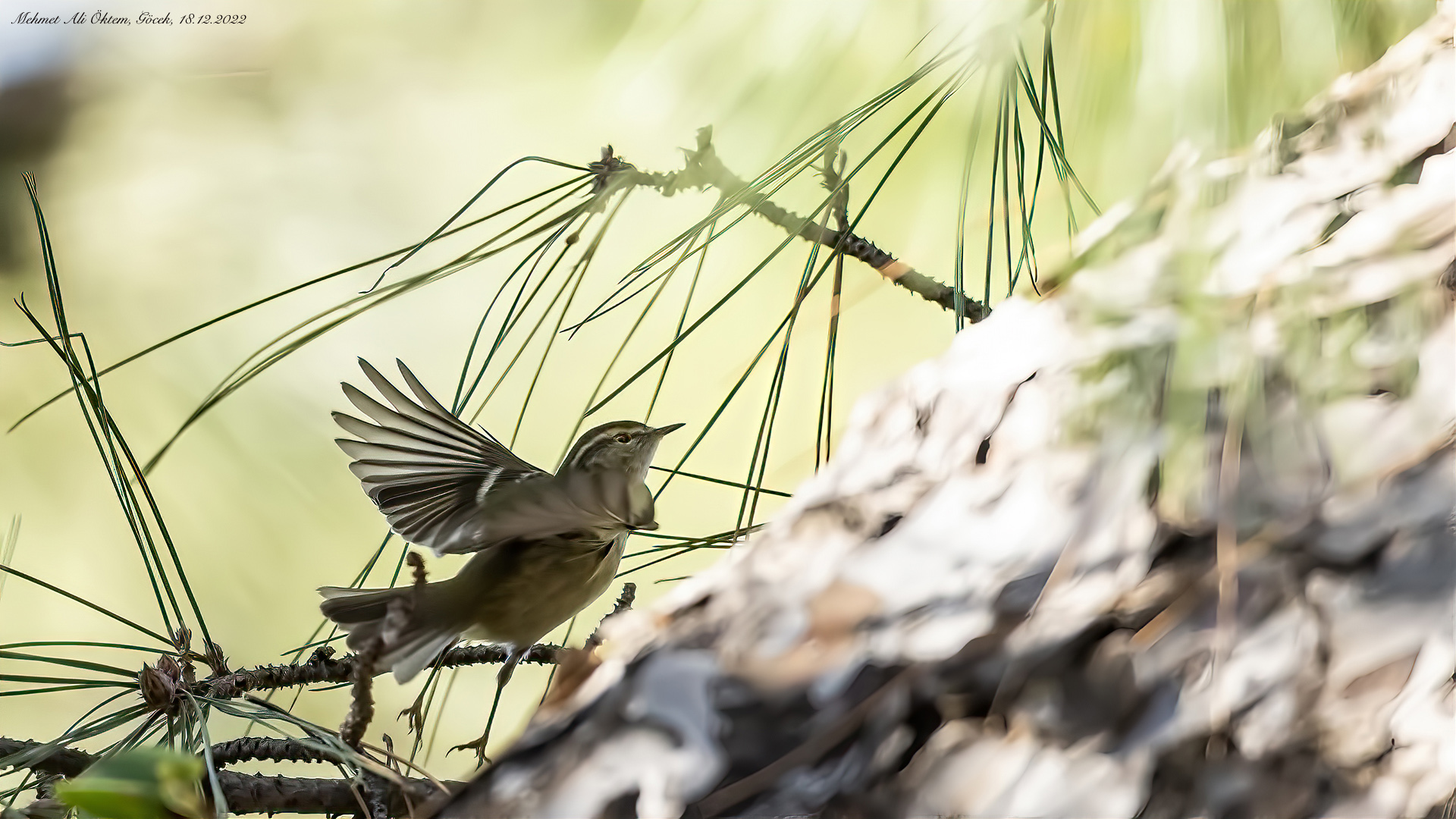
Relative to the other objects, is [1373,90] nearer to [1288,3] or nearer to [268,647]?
[1288,3]

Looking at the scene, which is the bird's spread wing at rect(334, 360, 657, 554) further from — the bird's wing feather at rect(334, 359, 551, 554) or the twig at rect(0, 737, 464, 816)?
the twig at rect(0, 737, 464, 816)

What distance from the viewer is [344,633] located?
444 mm

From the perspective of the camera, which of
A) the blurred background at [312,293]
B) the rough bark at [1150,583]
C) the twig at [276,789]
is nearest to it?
the rough bark at [1150,583]

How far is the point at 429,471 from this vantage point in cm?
44

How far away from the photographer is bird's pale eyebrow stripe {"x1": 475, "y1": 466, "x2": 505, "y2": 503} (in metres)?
0.45

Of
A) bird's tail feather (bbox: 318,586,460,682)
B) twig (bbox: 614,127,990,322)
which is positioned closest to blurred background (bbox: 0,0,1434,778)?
twig (bbox: 614,127,990,322)

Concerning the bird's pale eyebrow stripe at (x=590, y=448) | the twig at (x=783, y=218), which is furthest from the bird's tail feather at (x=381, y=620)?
the twig at (x=783, y=218)

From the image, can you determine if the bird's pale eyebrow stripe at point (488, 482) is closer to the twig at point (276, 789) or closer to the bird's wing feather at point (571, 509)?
the bird's wing feather at point (571, 509)

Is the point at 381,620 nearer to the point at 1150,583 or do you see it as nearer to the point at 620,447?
the point at 620,447

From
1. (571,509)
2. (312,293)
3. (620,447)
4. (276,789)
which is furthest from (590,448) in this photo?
(312,293)

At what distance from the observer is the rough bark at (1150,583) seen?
17 centimetres

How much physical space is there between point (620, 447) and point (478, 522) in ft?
0.34

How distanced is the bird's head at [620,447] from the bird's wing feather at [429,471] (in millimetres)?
55

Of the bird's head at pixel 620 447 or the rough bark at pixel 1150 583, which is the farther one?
the bird's head at pixel 620 447
